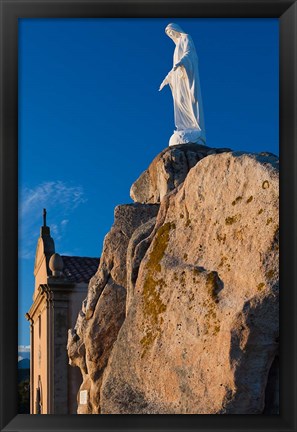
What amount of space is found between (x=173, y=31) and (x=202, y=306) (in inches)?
319

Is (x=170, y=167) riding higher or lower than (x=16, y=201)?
higher

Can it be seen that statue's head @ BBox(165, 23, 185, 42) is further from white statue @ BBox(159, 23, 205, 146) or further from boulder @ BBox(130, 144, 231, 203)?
boulder @ BBox(130, 144, 231, 203)

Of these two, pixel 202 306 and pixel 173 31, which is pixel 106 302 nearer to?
pixel 202 306

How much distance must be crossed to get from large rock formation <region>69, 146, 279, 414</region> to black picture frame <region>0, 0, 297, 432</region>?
5.95ft

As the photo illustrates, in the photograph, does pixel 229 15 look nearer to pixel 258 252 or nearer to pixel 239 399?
pixel 258 252

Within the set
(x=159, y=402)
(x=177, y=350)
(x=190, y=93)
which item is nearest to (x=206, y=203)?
(x=177, y=350)

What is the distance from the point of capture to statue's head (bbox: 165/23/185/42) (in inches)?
679

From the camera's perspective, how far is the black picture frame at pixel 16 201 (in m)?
8.27

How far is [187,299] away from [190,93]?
266 inches

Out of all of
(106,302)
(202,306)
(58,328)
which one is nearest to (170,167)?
(106,302)

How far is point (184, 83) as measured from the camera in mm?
17312

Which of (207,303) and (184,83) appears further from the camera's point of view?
(184,83)

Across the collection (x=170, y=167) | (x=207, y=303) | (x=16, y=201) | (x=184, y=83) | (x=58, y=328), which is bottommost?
(x=58, y=328)

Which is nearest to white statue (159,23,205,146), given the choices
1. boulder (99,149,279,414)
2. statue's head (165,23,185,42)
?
statue's head (165,23,185,42)
